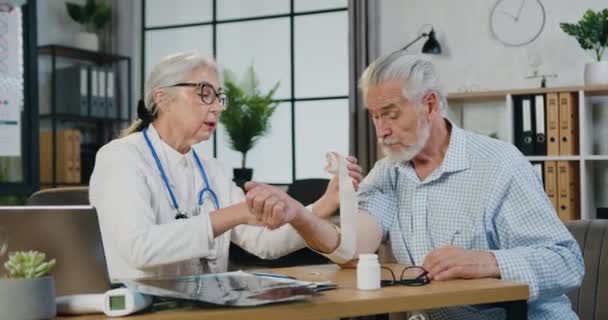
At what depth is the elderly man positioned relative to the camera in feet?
6.58

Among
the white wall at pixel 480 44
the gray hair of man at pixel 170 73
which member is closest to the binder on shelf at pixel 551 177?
the white wall at pixel 480 44

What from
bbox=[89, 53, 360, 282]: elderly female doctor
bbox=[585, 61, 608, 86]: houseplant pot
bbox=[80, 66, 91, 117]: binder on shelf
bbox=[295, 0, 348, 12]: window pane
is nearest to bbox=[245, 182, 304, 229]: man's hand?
bbox=[89, 53, 360, 282]: elderly female doctor

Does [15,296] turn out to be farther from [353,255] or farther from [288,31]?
[288,31]

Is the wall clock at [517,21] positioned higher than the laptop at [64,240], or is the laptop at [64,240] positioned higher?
the wall clock at [517,21]

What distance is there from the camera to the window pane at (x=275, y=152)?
7.18m

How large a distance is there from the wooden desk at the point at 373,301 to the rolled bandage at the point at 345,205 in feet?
0.34

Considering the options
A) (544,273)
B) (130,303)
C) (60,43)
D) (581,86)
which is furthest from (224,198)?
(60,43)

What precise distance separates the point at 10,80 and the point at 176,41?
2577 mm

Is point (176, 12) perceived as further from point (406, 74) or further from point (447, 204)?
point (447, 204)

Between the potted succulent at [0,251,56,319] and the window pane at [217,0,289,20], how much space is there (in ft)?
20.0

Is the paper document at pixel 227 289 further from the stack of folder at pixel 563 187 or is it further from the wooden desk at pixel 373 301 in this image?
the stack of folder at pixel 563 187

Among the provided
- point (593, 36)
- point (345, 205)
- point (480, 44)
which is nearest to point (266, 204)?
point (345, 205)

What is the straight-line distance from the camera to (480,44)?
605 centimetres

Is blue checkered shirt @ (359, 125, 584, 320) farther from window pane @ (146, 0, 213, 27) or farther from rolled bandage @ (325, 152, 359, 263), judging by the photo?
window pane @ (146, 0, 213, 27)
